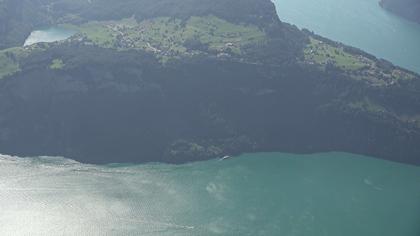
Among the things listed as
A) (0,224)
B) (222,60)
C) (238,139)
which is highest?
(222,60)

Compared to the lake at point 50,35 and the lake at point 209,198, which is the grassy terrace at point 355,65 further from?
the lake at point 50,35

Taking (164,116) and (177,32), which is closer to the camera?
(164,116)

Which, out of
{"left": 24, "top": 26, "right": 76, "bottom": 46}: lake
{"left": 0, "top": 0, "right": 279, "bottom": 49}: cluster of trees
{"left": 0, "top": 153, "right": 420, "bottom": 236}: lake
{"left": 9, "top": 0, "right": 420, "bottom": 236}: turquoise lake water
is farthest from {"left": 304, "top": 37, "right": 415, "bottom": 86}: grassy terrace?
{"left": 24, "top": 26, "right": 76, "bottom": 46}: lake

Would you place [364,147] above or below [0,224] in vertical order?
above

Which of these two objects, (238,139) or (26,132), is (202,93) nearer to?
(238,139)

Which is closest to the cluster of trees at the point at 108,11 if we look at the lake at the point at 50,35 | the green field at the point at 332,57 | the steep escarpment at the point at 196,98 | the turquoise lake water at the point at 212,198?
the lake at the point at 50,35

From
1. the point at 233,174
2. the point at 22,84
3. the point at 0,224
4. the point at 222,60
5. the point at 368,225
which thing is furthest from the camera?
the point at 222,60

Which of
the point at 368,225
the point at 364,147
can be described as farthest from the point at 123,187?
the point at 364,147
